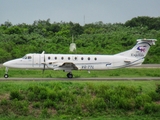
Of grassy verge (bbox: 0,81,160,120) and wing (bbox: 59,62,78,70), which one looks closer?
grassy verge (bbox: 0,81,160,120)

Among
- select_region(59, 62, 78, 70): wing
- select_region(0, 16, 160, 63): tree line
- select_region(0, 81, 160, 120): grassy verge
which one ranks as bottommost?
select_region(0, 81, 160, 120): grassy verge

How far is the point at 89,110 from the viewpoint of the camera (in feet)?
75.3

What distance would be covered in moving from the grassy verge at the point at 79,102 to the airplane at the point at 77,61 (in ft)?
33.2

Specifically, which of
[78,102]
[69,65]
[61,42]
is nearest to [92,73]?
[69,65]

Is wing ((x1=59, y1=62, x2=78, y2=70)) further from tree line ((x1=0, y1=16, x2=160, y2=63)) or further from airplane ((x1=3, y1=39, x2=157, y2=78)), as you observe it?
tree line ((x1=0, y1=16, x2=160, y2=63))

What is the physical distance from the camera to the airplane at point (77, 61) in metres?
35.7

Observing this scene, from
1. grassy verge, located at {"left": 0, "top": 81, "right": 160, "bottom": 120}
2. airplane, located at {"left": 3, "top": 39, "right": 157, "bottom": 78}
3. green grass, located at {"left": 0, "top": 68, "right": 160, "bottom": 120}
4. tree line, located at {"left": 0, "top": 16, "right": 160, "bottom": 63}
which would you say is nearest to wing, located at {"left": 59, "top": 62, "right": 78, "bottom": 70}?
airplane, located at {"left": 3, "top": 39, "right": 157, "bottom": 78}

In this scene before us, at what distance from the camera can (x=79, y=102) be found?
23469mm

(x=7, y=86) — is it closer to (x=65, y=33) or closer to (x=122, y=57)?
(x=122, y=57)

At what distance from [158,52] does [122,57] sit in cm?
2006

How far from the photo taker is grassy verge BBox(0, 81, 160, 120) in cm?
Result: 2252

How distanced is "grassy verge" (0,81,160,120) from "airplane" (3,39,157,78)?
33.2 feet

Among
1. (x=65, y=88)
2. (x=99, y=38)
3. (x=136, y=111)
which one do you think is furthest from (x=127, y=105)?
(x=99, y=38)

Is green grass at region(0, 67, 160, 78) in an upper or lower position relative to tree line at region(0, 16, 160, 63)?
lower
